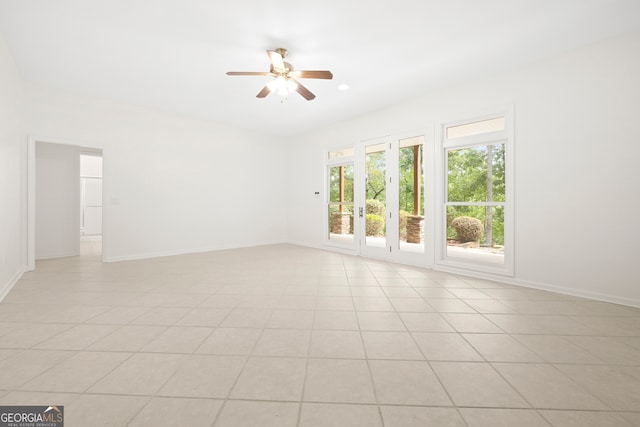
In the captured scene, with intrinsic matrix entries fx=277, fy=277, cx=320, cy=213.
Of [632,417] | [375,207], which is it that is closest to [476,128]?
[375,207]

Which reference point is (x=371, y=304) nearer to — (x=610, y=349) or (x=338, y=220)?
(x=610, y=349)

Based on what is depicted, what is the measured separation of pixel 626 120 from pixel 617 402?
290 cm

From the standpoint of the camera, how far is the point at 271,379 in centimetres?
162

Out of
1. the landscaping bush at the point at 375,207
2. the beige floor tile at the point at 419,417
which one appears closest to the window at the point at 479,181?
the landscaping bush at the point at 375,207

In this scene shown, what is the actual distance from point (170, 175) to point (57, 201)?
222 centimetres

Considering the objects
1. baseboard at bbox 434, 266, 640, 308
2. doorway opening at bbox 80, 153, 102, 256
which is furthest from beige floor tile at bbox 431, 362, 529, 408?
doorway opening at bbox 80, 153, 102, 256

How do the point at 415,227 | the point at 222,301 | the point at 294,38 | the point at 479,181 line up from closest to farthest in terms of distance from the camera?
the point at 222,301 < the point at 294,38 < the point at 479,181 < the point at 415,227

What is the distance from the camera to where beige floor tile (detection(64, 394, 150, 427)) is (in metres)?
1.27

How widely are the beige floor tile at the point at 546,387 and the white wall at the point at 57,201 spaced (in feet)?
24.2

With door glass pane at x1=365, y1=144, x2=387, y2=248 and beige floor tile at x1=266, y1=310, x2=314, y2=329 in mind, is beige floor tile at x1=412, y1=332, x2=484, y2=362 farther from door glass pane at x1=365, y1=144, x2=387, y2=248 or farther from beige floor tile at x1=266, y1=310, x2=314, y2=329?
door glass pane at x1=365, y1=144, x2=387, y2=248

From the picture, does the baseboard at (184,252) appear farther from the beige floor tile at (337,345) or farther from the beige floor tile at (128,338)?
the beige floor tile at (337,345)

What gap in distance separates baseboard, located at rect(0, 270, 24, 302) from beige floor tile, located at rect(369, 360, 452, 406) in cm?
399

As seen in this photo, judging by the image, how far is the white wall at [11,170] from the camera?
3123mm

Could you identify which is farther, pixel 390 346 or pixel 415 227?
pixel 415 227
